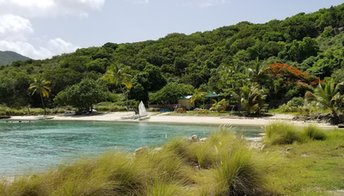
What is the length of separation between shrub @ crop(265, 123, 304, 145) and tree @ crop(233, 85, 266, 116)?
27.1 meters

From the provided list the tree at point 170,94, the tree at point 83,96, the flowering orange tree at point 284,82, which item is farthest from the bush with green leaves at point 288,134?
the tree at point 170,94

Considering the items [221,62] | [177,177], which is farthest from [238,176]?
[221,62]

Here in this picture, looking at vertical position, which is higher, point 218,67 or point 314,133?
point 218,67

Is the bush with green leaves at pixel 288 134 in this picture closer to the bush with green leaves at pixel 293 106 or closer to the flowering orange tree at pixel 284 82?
the bush with green leaves at pixel 293 106

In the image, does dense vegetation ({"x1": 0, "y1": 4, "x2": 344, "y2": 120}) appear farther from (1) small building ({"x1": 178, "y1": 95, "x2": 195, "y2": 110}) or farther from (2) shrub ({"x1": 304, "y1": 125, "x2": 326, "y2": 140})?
(2) shrub ({"x1": 304, "y1": 125, "x2": 326, "y2": 140})

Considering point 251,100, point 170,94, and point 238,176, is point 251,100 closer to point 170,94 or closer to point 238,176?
point 170,94

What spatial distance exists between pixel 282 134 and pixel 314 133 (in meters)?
1.73

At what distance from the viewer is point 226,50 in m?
83.6

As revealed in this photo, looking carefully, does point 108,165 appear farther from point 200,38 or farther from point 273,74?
point 200,38

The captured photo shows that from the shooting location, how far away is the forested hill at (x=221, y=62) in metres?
52.4

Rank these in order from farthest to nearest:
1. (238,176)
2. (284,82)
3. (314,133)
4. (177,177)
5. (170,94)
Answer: (170,94) → (284,82) → (314,133) → (177,177) → (238,176)

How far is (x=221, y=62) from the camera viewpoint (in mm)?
76562

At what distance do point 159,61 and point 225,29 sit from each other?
1065 inches

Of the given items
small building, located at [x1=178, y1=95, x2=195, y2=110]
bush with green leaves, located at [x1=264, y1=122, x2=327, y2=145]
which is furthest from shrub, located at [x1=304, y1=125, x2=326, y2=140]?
small building, located at [x1=178, y1=95, x2=195, y2=110]
